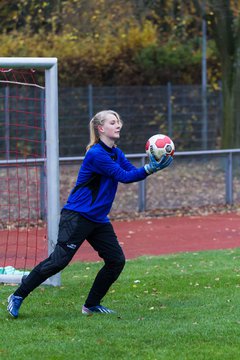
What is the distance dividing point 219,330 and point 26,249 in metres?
5.68

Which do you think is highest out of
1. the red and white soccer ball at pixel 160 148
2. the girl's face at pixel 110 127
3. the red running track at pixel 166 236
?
the girl's face at pixel 110 127

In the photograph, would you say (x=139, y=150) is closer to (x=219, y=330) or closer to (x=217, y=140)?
(x=217, y=140)

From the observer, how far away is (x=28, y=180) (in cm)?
1694

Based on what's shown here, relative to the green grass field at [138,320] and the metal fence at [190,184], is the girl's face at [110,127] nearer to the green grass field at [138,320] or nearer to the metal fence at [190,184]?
the green grass field at [138,320]

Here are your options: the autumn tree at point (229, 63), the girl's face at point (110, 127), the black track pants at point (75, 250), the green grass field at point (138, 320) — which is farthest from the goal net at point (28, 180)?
the autumn tree at point (229, 63)

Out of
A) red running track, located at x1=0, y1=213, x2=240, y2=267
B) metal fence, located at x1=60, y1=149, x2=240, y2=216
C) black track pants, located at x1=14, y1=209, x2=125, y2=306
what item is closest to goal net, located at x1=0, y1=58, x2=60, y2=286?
red running track, located at x1=0, y1=213, x2=240, y2=267

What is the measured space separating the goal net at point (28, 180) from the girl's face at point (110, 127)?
1.64 metres

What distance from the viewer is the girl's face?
27.0ft

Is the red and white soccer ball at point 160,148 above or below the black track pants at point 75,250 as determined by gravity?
above

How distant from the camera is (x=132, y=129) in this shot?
25.8 meters

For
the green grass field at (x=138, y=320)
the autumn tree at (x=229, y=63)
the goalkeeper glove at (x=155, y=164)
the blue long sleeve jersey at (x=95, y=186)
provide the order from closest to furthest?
the green grass field at (x=138, y=320), the goalkeeper glove at (x=155, y=164), the blue long sleeve jersey at (x=95, y=186), the autumn tree at (x=229, y=63)

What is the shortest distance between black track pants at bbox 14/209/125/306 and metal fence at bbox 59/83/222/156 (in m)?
16.2

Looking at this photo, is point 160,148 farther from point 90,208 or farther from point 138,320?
point 138,320

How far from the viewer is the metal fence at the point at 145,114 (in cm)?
2481
